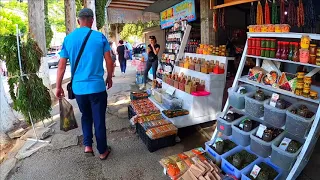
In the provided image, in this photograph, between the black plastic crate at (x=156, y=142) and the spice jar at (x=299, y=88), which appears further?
the black plastic crate at (x=156, y=142)

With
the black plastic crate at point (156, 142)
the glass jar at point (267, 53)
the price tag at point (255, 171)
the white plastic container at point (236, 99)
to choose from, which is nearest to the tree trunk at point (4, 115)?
the black plastic crate at point (156, 142)

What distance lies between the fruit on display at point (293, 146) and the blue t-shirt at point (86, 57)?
88.2 inches

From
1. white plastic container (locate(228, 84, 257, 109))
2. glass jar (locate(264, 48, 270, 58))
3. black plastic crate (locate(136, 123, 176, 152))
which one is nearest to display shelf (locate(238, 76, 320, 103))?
white plastic container (locate(228, 84, 257, 109))

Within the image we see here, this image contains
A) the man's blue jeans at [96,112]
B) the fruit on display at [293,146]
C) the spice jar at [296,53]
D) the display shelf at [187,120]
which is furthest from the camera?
the display shelf at [187,120]

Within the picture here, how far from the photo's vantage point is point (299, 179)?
2.62m

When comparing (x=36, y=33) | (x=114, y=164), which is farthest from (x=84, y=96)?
(x=36, y=33)

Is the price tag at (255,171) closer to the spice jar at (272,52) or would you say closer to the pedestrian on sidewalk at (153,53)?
the spice jar at (272,52)

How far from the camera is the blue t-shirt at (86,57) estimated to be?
107 inches

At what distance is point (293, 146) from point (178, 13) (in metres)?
4.80

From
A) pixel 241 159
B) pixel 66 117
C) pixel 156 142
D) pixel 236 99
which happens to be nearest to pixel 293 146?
pixel 241 159

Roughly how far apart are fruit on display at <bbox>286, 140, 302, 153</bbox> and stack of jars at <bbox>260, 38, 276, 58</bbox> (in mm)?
1038

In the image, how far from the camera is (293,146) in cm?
224

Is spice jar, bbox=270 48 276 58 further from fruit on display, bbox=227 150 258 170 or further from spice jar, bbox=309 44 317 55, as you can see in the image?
fruit on display, bbox=227 150 258 170

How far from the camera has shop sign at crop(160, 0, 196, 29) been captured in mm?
5354
